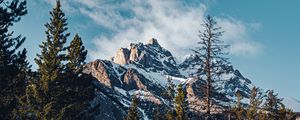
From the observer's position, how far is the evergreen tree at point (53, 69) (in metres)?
40.1

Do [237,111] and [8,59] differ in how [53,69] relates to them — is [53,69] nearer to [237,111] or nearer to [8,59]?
[8,59]

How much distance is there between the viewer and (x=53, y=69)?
41406 mm

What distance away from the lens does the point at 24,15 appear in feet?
122

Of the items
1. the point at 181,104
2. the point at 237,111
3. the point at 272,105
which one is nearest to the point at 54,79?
the point at 181,104

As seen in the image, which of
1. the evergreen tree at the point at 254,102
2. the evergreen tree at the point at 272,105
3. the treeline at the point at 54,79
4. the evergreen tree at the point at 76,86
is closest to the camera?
the treeline at the point at 54,79

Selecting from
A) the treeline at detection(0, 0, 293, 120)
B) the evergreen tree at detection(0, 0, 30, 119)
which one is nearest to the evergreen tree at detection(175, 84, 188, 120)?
the treeline at detection(0, 0, 293, 120)

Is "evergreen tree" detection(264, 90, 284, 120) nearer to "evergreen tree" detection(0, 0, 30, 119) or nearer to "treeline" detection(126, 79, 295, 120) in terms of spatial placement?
"treeline" detection(126, 79, 295, 120)

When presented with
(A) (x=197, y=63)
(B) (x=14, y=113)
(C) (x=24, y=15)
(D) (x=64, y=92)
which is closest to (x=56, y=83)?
(D) (x=64, y=92)

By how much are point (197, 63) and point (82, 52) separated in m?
24.0

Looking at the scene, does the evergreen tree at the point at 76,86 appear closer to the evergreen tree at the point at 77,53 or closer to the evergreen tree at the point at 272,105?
the evergreen tree at the point at 77,53

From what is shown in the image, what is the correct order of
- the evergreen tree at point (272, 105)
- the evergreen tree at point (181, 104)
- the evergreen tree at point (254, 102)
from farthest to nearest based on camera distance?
the evergreen tree at point (254, 102) → the evergreen tree at point (272, 105) → the evergreen tree at point (181, 104)

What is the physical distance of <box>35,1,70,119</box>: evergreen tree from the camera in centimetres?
4006

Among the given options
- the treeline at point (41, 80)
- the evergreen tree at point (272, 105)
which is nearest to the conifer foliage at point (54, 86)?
the treeline at point (41, 80)

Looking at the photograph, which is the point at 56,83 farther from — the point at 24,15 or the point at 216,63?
the point at 216,63
